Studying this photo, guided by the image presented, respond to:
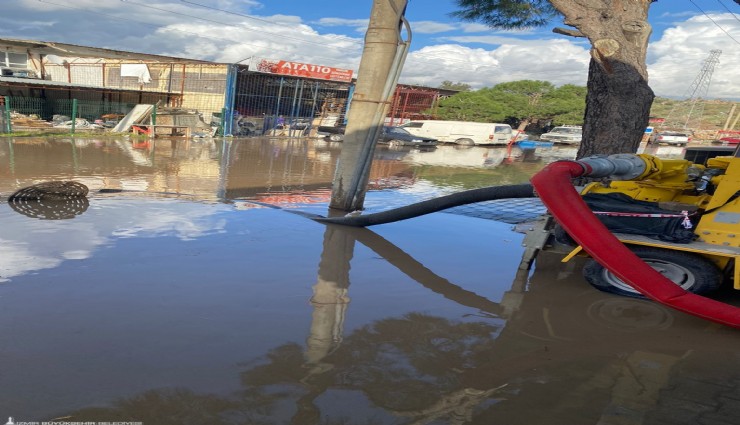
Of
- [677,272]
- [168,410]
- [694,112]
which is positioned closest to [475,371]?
[168,410]

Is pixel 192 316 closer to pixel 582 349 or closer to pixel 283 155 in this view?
pixel 582 349

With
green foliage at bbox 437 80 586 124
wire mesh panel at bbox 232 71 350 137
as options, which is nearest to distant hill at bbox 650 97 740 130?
green foliage at bbox 437 80 586 124

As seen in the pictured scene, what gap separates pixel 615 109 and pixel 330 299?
6.06 m

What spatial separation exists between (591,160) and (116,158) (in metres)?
13.5

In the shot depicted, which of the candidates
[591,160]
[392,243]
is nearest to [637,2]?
[591,160]

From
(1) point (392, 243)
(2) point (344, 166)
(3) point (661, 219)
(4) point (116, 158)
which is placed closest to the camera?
(3) point (661, 219)

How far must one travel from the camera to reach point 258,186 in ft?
38.0

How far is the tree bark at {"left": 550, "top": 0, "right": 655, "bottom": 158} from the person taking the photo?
708 cm

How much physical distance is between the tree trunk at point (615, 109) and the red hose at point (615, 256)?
425 centimetres

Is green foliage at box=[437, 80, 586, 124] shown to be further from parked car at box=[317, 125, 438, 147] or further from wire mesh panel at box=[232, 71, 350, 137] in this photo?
parked car at box=[317, 125, 438, 147]

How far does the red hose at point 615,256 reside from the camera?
12.5ft

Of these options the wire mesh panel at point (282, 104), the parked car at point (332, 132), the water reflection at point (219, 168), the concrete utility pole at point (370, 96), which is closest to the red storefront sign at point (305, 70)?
the wire mesh panel at point (282, 104)

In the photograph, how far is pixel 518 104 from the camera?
153 feet

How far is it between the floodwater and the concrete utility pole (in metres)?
1.84
